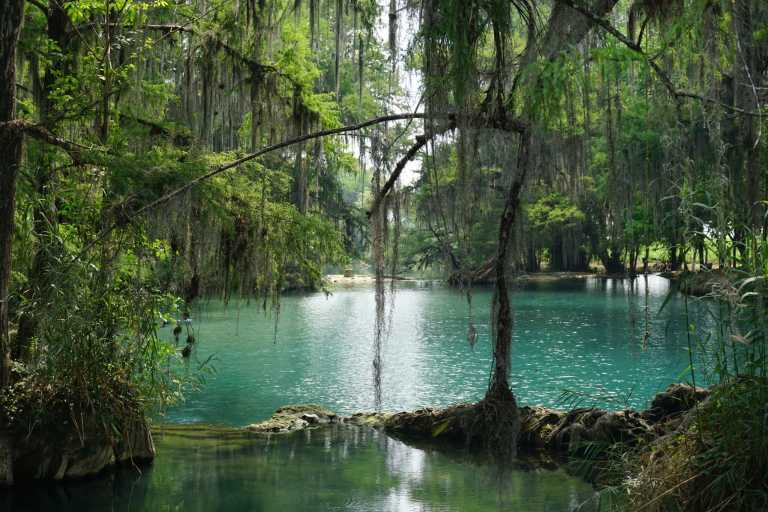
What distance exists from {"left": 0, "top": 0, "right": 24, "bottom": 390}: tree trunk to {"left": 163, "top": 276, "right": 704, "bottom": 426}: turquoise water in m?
2.88

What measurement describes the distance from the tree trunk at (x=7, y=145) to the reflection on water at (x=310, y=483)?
1689mm

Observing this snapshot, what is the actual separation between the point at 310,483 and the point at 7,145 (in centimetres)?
408

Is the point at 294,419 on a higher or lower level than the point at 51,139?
lower

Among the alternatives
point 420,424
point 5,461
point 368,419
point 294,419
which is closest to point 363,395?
point 368,419

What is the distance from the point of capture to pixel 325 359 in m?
15.9

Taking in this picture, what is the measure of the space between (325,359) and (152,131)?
832 centimetres

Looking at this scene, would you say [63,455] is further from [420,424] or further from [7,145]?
[420,424]

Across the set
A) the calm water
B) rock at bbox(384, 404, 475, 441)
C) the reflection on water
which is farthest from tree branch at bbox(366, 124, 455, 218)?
rock at bbox(384, 404, 475, 441)

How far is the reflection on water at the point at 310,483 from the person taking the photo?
665 centimetres

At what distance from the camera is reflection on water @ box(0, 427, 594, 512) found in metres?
6.65

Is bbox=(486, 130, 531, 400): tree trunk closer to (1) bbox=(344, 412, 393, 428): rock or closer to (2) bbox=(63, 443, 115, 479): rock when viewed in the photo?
(2) bbox=(63, 443, 115, 479): rock

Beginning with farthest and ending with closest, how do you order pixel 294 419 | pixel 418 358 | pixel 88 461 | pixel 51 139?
pixel 418 358, pixel 294 419, pixel 88 461, pixel 51 139

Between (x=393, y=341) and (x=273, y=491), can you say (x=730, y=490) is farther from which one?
(x=393, y=341)

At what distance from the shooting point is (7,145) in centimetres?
606
